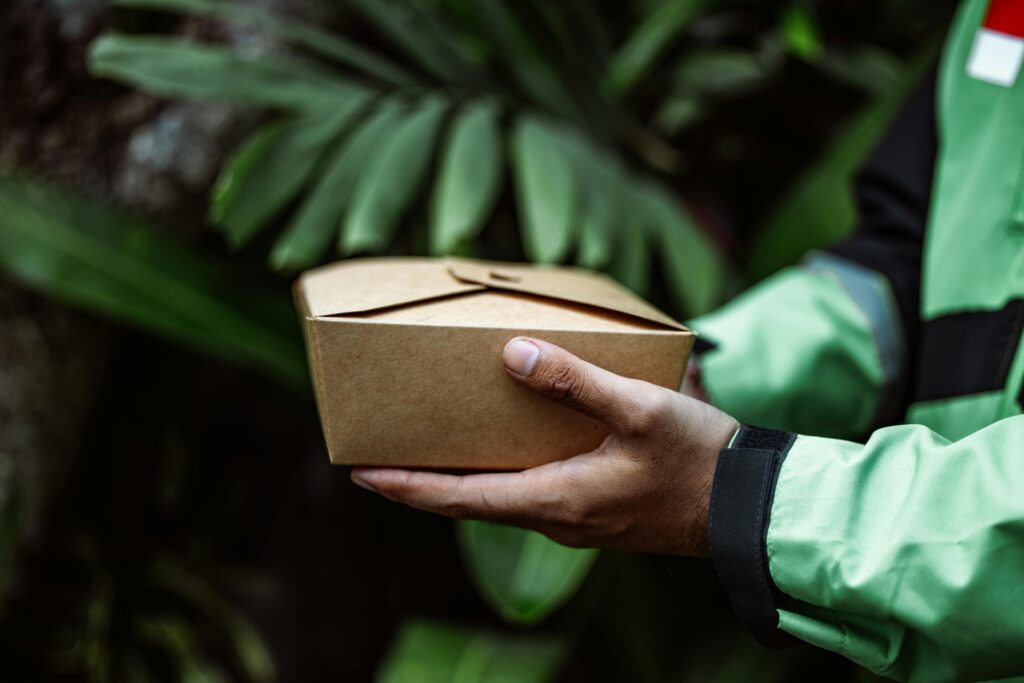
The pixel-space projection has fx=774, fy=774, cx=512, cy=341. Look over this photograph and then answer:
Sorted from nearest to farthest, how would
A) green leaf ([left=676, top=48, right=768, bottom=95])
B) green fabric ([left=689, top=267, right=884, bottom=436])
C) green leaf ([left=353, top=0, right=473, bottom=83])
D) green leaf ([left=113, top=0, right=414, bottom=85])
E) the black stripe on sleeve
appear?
the black stripe on sleeve → green fabric ([left=689, top=267, right=884, bottom=436]) → green leaf ([left=113, top=0, right=414, bottom=85]) → green leaf ([left=353, top=0, right=473, bottom=83]) → green leaf ([left=676, top=48, right=768, bottom=95])

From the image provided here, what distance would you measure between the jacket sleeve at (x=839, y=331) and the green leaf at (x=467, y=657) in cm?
40

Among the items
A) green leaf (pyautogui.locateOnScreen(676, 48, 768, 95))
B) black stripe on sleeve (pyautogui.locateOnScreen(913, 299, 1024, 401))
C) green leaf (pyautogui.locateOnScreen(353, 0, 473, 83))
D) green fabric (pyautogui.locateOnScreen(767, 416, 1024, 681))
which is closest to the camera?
green fabric (pyautogui.locateOnScreen(767, 416, 1024, 681))

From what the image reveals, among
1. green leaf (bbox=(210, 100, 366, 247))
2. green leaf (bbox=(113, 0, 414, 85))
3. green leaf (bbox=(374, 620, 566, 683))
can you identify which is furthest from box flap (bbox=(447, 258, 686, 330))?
green leaf (bbox=(374, 620, 566, 683))

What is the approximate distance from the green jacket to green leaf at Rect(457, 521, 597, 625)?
0.20m

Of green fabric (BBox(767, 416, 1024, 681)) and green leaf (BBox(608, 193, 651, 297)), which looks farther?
green leaf (BBox(608, 193, 651, 297))

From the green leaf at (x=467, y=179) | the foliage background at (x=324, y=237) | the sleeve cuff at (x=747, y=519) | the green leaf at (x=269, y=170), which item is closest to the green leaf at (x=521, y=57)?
the foliage background at (x=324, y=237)

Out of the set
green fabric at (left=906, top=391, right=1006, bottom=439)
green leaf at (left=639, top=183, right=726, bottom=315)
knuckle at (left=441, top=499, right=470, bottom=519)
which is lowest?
green leaf at (left=639, top=183, right=726, bottom=315)

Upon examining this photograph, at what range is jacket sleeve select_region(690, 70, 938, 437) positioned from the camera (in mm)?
595

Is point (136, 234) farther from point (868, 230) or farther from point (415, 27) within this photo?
point (868, 230)

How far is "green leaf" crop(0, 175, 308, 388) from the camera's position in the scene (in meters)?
0.74

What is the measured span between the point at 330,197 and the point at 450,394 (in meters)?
0.35

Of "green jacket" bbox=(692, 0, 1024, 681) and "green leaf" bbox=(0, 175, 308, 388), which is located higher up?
"green jacket" bbox=(692, 0, 1024, 681)

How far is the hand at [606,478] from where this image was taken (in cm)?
39

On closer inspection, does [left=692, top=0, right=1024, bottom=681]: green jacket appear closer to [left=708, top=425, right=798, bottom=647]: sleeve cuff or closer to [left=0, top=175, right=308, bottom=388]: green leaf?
[left=708, top=425, right=798, bottom=647]: sleeve cuff
